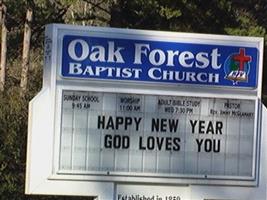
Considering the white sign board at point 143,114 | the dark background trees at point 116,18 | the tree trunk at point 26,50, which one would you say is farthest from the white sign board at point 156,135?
the dark background trees at point 116,18

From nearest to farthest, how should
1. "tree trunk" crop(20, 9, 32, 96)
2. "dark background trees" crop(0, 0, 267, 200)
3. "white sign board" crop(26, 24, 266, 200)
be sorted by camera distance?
"white sign board" crop(26, 24, 266, 200) → "tree trunk" crop(20, 9, 32, 96) → "dark background trees" crop(0, 0, 267, 200)

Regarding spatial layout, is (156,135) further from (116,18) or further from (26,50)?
(116,18)

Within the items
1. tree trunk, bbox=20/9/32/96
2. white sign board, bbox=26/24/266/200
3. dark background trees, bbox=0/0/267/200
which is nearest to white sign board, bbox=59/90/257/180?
white sign board, bbox=26/24/266/200

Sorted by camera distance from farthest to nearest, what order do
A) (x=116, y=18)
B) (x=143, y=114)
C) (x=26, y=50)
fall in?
(x=116, y=18), (x=26, y=50), (x=143, y=114)

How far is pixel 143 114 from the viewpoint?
8.41 meters

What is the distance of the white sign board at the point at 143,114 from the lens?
27.0 feet

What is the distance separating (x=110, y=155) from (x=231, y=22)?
15352 millimetres

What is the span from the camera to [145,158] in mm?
8391

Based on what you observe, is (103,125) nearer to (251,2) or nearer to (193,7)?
(193,7)

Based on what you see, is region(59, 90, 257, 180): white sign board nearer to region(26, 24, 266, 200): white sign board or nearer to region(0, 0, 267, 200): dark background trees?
region(26, 24, 266, 200): white sign board

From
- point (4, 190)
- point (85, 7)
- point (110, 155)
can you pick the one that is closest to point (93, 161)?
point (110, 155)

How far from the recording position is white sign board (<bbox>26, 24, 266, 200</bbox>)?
8.23 meters

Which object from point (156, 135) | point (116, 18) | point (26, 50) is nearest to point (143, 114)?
point (156, 135)

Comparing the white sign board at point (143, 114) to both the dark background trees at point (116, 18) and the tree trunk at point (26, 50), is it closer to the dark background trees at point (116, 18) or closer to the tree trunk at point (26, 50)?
the tree trunk at point (26, 50)
